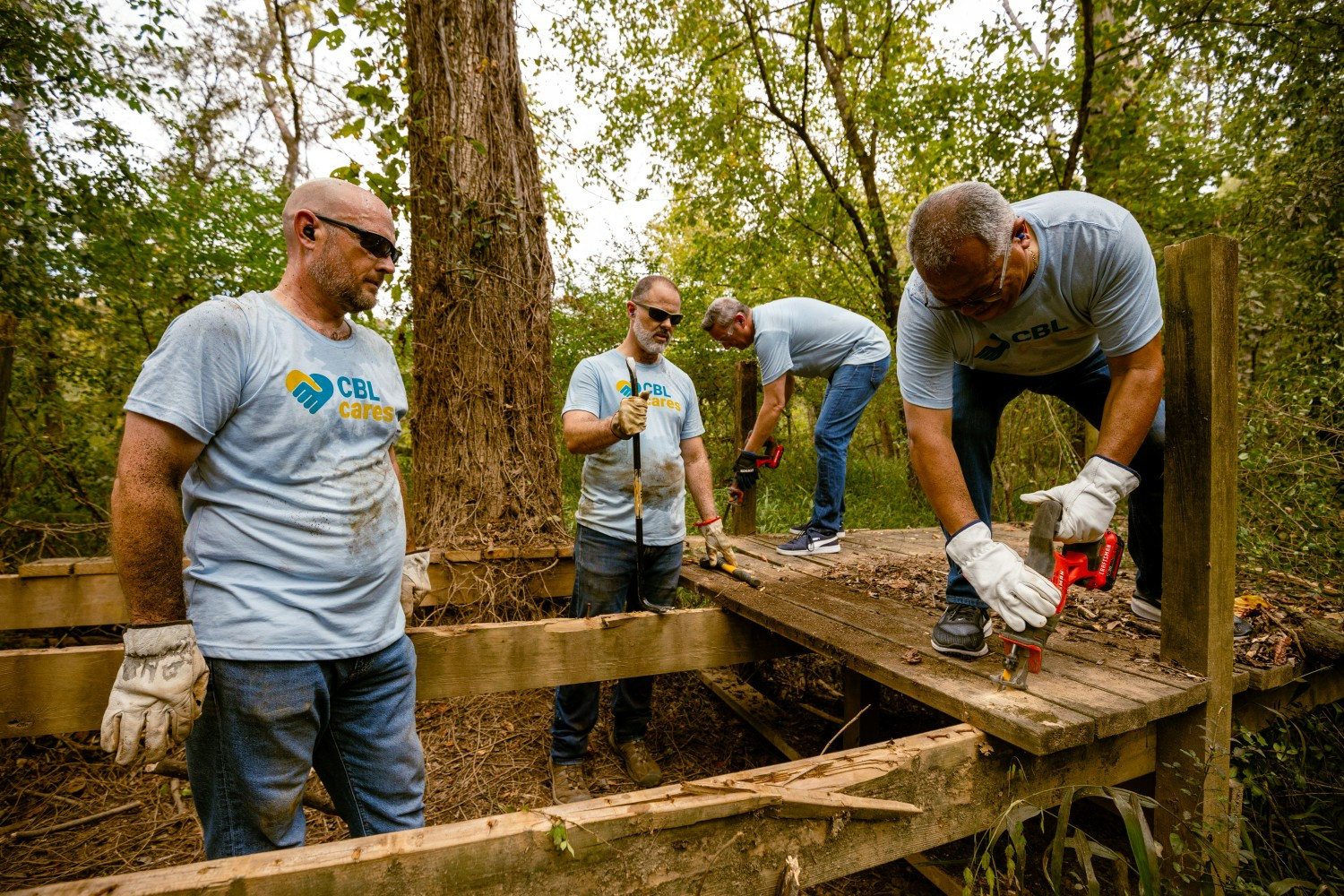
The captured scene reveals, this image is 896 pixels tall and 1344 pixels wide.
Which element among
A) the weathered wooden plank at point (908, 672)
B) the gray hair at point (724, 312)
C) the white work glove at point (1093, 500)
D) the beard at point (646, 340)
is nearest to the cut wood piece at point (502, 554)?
the weathered wooden plank at point (908, 672)

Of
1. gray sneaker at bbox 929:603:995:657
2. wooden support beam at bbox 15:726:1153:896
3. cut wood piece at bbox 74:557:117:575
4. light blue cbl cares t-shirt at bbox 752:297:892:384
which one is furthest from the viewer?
light blue cbl cares t-shirt at bbox 752:297:892:384

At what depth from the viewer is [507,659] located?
2260 millimetres

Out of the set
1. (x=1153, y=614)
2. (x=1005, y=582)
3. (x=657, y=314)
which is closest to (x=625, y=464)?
(x=657, y=314)

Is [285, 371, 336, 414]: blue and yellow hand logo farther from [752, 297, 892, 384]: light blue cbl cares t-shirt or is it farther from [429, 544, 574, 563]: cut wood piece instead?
[752, 297, 892, 384]: light blue cbl cares t-shirt

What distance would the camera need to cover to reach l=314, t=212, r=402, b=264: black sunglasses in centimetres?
174

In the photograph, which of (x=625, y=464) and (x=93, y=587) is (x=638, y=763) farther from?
(x=93, y=587)

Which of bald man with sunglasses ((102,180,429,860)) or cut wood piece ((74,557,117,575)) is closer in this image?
bald man with sunglasses ((102,180,429,860))

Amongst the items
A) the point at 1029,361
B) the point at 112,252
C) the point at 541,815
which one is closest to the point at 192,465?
the point at 541,815

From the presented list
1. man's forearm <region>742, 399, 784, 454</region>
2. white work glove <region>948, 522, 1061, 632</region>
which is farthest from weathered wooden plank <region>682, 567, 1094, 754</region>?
man's forearm <region>742, 399, 784, 454</region>

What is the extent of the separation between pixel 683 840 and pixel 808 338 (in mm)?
3437

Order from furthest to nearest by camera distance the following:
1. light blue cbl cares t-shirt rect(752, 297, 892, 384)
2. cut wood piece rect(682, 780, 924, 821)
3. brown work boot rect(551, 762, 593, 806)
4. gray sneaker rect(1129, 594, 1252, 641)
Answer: light blue cbl cares t-shirt rect(752, 297, 892, 384) → brown work boot rect(551, 762, 593, 806) → gray sneaker rect(1129, 594, 1252, 641) → cut wood piece rect(682, 780, 924, 821)

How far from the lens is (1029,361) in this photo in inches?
87.0

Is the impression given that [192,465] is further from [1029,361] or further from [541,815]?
[1029,361]

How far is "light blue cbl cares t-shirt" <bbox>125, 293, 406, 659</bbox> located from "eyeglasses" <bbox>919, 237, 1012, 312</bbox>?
1746mm
